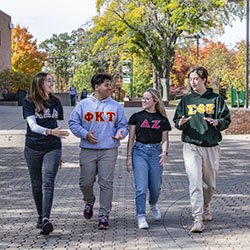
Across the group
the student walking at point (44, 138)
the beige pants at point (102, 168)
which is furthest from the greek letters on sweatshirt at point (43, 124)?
the beige pants at point (102, 168)

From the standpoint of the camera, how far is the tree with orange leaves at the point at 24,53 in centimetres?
5662

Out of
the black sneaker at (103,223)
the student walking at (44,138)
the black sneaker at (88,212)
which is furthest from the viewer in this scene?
the black sneaker at (88,212)

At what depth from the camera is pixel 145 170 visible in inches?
230

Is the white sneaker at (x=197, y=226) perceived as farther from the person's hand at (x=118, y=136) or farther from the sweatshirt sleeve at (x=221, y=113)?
the person's hand at (x=118, y=136)

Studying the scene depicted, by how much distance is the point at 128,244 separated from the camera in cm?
511

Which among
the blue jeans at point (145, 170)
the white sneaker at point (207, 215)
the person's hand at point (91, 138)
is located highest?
the person's hand at point (91, 138)

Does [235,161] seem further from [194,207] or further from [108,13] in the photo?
[108,13]

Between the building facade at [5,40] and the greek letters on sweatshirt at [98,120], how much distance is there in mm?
42390

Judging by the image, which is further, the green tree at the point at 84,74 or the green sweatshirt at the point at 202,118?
the green tree at the point at 84,74

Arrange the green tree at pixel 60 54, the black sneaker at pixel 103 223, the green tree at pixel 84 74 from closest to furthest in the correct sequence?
the black sneaker at pixel 103 223 < the green tree at pixel 84 74 < the green tree at pixel 60 54

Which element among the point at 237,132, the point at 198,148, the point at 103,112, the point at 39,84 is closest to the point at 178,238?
the point at 198,148

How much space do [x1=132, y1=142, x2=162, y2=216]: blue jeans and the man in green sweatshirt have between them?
14.0 inches

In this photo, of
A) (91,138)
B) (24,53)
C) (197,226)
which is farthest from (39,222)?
(24,53)

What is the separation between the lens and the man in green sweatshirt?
564cm
